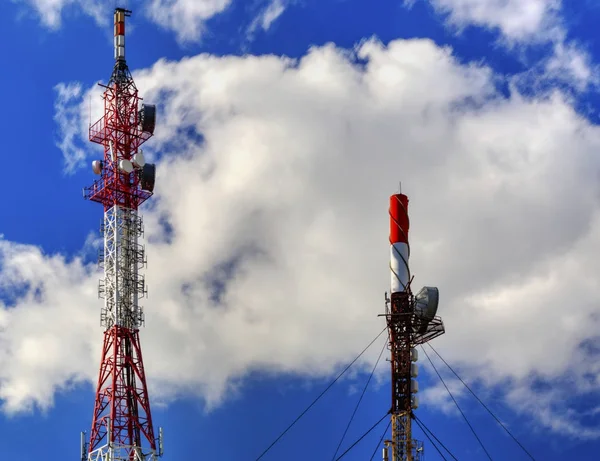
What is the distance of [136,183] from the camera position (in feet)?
481

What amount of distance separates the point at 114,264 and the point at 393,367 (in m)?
36.2

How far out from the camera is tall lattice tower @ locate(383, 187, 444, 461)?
392 ft

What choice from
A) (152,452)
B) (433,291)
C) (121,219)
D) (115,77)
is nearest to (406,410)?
(433,291)

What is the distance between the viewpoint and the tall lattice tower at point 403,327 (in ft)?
392

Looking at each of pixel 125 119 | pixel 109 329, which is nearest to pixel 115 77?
pixel 125 119

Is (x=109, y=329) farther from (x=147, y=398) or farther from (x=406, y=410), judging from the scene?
(x=406, y=410)

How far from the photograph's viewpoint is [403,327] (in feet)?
401

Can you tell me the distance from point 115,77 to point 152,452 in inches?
1597

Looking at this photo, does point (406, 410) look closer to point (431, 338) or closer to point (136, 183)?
point (431, 338)

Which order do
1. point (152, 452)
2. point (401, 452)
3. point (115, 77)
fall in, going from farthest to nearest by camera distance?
point (115, 77) → point (152, 452) → point (401, 452)

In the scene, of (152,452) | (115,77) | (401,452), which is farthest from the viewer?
(115,77)

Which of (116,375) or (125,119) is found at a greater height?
(125,119)

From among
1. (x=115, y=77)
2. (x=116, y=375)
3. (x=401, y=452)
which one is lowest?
(x=401, y=452)

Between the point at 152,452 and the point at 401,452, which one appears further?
the point at 152,452
